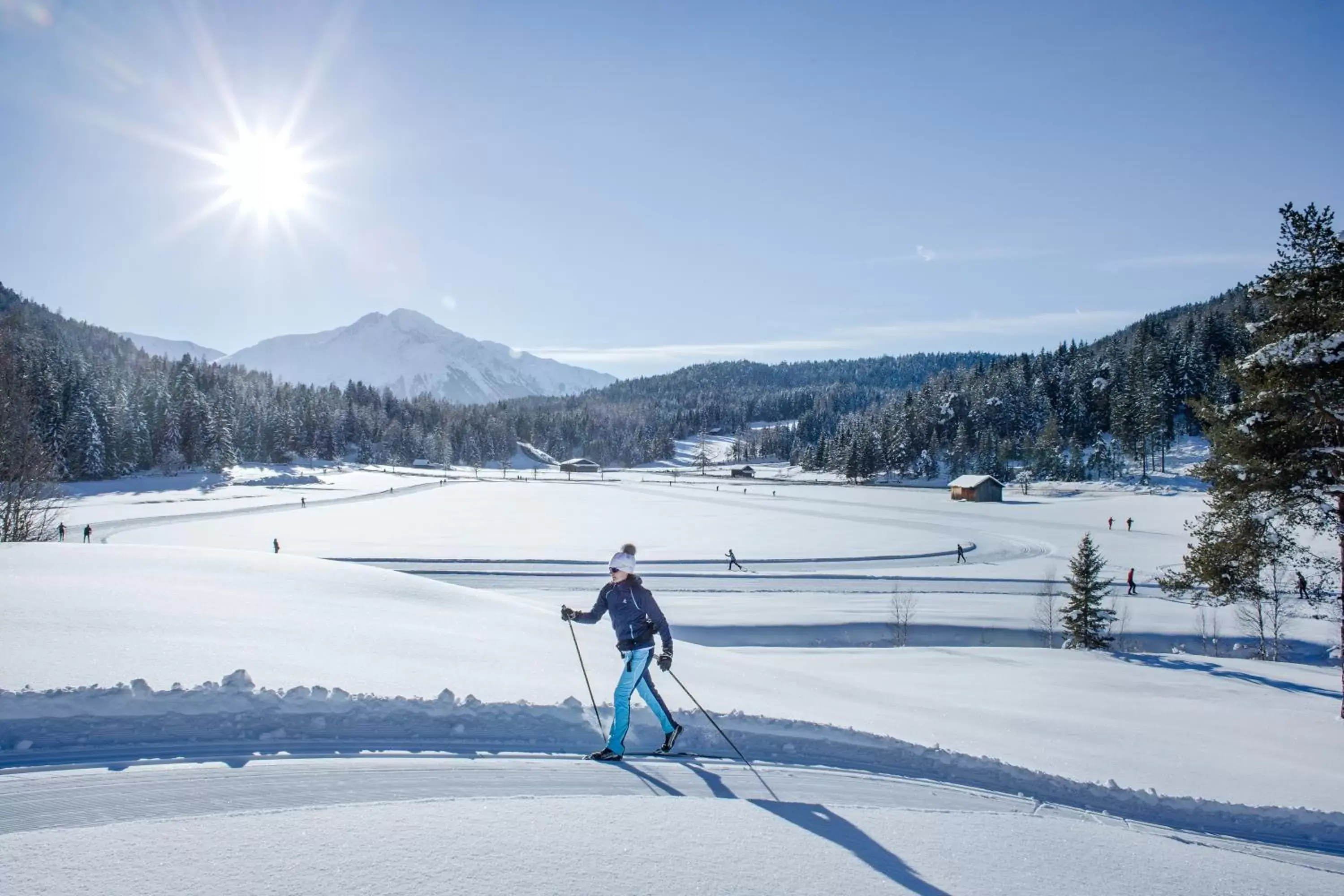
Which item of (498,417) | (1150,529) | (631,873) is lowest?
(1150,529)

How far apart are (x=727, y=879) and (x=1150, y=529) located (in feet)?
210

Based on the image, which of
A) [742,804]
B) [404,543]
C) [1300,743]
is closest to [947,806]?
[742,804]

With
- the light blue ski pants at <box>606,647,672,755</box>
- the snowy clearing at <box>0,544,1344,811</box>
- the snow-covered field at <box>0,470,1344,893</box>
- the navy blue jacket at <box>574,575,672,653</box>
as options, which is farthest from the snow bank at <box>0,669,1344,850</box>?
the navy blue jacket at <box>574,575,672,653</box>

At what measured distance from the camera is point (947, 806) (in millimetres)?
6480

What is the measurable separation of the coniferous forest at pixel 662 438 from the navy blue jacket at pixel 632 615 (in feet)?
111

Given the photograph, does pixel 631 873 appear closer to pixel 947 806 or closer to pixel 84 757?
pixel 947 806

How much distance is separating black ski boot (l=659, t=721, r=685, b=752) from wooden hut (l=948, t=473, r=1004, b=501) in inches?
3063

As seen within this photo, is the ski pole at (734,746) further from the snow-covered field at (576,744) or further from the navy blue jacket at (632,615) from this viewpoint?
the navy blue jacket at (632,615)

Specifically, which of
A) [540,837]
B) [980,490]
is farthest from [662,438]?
[540,837]

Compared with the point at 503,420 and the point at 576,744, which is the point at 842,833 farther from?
the point at 503,420

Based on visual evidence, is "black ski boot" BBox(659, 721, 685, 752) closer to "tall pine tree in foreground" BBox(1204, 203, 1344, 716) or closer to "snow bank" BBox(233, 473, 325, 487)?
"tall pine tree in foreground" BBox(1204, 203, 1344, 716)

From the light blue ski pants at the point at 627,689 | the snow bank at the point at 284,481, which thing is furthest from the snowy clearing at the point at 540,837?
the snow bank at the point at 284,481

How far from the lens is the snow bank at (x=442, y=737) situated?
5.91m

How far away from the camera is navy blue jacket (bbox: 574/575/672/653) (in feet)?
21.9
